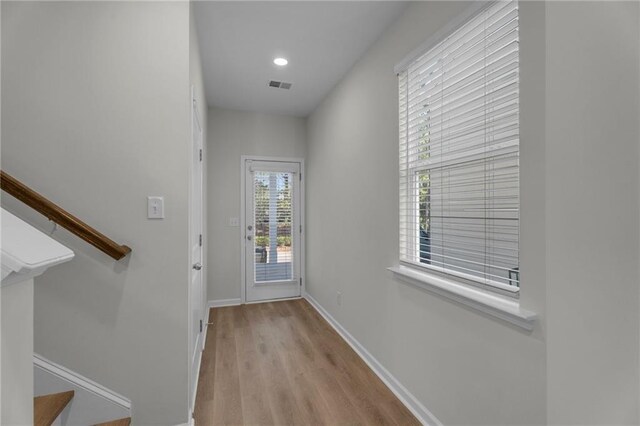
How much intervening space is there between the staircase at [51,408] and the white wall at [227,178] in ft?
7.94

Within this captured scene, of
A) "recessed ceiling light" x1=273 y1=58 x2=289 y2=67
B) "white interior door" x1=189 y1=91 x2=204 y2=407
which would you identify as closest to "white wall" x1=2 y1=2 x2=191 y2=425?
"white interior door" x1=189 y1=91 x2=204 y2=407

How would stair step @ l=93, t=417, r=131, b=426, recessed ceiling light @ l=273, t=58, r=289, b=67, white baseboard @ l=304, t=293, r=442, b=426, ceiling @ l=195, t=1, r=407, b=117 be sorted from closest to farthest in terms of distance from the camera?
stair step @ l=93, t=417, r=131, b=426
white baseboard @ l=304, t=293, r=442, b=426
ceiling @ l=195, t=1, r=407, b=117
recessed ceiling light @ l=273, t=58, r=289, b=67

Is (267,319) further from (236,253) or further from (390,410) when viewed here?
(390,410)

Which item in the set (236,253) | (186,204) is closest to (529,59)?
(186,204)

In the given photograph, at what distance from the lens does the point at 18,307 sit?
68 centimetres

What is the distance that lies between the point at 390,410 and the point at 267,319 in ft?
6.23

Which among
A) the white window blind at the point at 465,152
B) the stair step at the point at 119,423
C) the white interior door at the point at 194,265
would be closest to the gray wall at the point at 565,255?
the white window blind at the point at 465,152

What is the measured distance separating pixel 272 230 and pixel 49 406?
9.68 feet

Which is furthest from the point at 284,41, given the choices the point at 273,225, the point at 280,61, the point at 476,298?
the point at 273,225

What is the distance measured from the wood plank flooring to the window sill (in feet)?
2.80

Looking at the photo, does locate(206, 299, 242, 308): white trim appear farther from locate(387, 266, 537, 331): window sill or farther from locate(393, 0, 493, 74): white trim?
locate(393, 0, 493, 74): white trim

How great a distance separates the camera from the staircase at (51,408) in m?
1.32

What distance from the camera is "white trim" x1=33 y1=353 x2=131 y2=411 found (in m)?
1.50

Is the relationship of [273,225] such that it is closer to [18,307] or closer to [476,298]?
[476,298]
